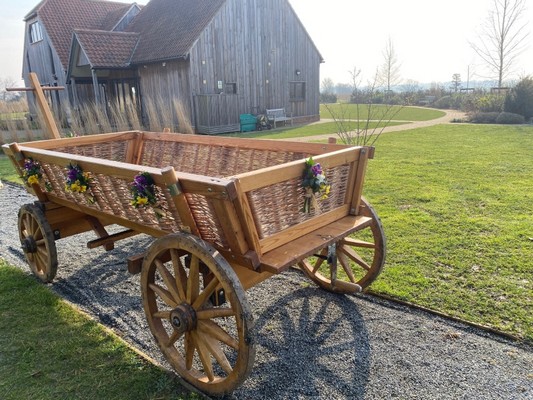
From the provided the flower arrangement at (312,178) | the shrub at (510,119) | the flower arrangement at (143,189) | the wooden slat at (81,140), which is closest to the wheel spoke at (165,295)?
the flower arrangement at (143,189)

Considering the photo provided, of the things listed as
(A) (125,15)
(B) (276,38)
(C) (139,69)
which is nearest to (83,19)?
(A) (125,15)

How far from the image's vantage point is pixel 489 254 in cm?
404

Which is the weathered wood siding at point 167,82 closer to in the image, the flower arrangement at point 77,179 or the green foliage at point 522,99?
the flower arrangement at point 77,179

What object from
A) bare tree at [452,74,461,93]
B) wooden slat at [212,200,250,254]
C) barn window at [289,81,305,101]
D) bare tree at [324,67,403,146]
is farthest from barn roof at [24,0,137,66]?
bare tree at [452,74,461,93]

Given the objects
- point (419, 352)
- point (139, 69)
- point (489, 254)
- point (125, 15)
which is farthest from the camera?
point (125, 15)

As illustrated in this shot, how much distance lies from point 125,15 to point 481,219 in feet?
70.4

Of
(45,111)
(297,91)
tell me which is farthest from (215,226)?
(297,91)

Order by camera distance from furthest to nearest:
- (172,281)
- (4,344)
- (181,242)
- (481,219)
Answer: (481,219) → (4,344) → (172,281) → (181,242)

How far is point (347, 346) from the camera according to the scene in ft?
9.20

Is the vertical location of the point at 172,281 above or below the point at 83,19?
below

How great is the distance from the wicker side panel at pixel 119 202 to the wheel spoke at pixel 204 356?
639 mm

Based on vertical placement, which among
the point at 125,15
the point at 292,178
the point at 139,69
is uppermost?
the point at 125,15

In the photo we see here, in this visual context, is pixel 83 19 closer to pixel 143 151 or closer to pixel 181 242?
pixel 143 151

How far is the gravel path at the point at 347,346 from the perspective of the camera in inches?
94.5
